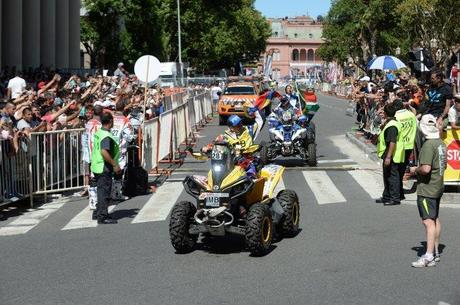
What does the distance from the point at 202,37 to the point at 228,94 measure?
132 feet

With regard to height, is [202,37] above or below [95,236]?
above

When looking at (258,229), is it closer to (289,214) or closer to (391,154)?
(289,214)

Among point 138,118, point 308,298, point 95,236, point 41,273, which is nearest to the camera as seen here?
point 308,298

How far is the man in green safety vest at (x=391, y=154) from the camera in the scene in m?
14.0

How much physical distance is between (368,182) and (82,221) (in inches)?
257

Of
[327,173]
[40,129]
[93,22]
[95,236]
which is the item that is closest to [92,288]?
[95,236]

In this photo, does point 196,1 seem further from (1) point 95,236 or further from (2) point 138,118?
(1) point 95,236

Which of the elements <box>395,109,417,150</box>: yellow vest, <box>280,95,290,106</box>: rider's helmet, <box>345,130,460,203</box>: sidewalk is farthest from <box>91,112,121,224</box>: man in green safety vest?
<box>280,95,290,106</box>: rider's helmet

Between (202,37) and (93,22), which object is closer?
(93,22)

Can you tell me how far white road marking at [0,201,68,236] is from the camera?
12.4 m

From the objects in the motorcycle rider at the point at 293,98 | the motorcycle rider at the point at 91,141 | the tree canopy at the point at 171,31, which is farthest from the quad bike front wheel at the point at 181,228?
the tree canopy at the point at 171,31

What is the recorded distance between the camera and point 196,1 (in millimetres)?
74938

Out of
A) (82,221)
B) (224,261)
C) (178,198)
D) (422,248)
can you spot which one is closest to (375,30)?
(178,198)

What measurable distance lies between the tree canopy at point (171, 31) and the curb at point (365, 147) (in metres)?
34.0
